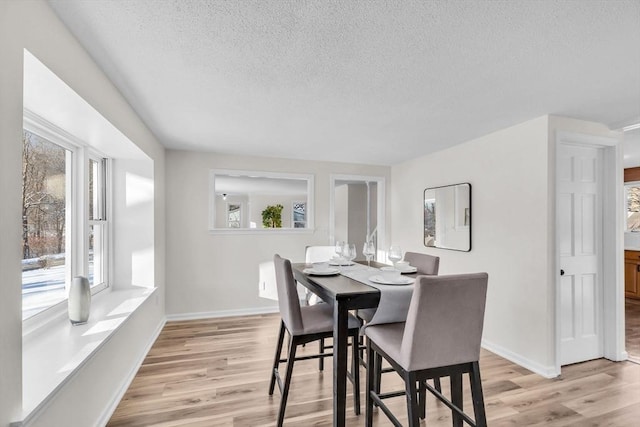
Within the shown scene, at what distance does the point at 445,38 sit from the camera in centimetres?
158

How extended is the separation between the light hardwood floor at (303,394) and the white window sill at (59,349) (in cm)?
62

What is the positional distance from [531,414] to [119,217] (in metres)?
3.77

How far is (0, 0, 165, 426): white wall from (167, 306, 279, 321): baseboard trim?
1844 millimetres

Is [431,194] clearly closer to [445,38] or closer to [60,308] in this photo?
[445,38]

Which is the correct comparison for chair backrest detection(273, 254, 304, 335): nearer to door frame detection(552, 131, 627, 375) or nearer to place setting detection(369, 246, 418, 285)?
place setting detection(369, 246, 418, 285)

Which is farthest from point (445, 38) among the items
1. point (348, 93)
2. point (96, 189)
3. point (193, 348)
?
point (193, 348)

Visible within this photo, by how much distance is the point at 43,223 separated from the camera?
2.01m

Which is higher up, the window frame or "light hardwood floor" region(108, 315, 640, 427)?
the window frame

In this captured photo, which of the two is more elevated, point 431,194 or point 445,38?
point 445,38

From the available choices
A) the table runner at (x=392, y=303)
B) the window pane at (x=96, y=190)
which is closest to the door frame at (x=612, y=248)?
the table runner at (x=392, y=303)

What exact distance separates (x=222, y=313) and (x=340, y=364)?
9.30 feet

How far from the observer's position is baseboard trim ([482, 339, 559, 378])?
2.70 m

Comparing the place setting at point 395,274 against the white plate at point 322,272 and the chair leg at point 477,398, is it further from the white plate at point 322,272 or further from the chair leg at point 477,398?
the chair leg at point 477,398

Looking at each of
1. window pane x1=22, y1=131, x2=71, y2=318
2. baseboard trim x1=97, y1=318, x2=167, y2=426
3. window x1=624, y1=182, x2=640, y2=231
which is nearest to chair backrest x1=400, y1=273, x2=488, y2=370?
baseboard trim x1=97, y1=318, x2=167, y2=426
